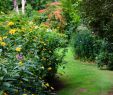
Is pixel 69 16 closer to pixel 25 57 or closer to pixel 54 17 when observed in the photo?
pixel 54 17

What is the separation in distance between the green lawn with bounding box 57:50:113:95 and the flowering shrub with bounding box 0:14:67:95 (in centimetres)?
124

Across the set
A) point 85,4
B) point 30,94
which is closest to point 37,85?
point 30,94

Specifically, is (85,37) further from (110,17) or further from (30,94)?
(30,94)

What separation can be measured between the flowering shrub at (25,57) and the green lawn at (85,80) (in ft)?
4.06

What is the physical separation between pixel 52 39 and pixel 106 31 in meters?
1.59

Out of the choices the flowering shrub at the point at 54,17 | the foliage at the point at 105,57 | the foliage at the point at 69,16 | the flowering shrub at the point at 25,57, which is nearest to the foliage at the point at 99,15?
the flowering shrub at the point at 25,57

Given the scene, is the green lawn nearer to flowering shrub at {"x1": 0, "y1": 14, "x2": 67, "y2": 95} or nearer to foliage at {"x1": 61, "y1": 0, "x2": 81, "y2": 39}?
flowering shrub at {"x1": 0, "y1": 14, "x2": 67, "y2": 95}

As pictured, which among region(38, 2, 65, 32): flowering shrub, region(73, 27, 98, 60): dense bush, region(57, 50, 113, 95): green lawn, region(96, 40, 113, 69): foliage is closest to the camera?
region(57, 50, 113, 95): green lawn

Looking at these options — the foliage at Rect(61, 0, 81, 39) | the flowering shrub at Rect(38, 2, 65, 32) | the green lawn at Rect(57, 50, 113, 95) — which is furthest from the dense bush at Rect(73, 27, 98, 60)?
the flowering shrub at Rect(38, 2, 65, 32)

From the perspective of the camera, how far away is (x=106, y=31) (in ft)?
31.4

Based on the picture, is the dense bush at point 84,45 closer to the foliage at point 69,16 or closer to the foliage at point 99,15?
the foliage at point 69,16

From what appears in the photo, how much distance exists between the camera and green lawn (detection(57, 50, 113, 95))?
10.8m

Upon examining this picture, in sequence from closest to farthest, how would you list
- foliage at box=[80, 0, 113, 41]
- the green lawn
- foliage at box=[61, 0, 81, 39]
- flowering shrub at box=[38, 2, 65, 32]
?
foliage at box=[80, 0, 113, 41] → the green lawn → foliage at box=[61, 0, 81, 39] → flowering shrub at box=[38, 2, 65, 32]

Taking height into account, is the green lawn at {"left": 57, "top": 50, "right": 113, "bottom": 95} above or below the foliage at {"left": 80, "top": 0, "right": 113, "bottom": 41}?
below
